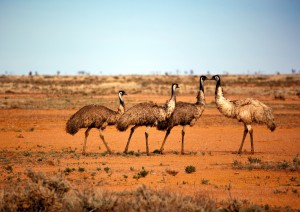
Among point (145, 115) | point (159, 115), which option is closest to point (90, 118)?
point (145, 115)

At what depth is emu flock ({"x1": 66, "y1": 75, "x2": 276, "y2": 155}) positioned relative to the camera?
17.9m

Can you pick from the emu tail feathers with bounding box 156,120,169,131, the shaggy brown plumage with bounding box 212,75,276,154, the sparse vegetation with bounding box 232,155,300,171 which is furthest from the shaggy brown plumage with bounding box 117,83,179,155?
the sparse vegetation with bounding box 232,155,300,171

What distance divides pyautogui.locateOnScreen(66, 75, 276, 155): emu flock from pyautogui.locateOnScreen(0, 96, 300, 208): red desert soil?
104 cm

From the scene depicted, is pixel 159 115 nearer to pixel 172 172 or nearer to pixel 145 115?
pixel 145 115

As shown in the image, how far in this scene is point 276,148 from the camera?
2034cm

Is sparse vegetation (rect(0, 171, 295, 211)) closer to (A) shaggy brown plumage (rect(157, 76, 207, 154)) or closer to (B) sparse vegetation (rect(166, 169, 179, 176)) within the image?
(B) sparse vegetation (rect(166, 169, 179, 176))

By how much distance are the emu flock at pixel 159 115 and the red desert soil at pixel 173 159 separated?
3.43 feet

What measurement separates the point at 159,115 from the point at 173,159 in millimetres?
1780

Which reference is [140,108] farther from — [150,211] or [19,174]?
[150,211]

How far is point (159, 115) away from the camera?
18.0 meters

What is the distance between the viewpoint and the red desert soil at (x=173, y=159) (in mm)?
12273

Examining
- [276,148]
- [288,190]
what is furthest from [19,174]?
[276,148]

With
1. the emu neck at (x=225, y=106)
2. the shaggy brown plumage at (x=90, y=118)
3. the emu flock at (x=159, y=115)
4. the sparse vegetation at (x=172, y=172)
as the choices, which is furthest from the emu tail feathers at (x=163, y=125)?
the sparse vegetation at (x=172, y=172)

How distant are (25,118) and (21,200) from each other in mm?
23432
